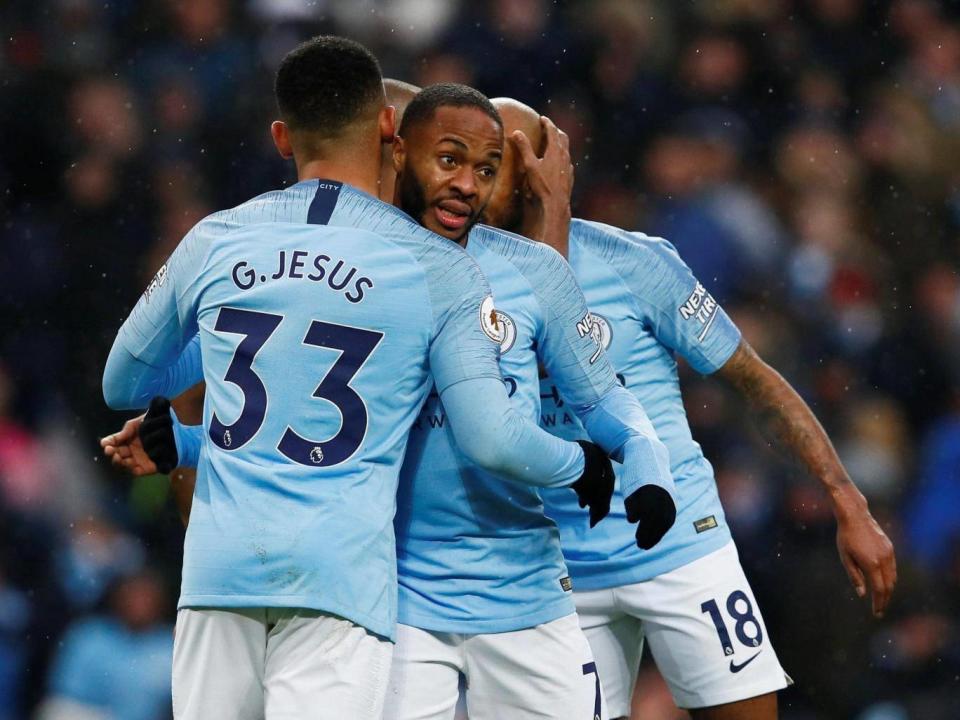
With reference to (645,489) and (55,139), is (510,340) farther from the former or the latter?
(55,139)

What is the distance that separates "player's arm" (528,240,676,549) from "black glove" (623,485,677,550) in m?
0.01

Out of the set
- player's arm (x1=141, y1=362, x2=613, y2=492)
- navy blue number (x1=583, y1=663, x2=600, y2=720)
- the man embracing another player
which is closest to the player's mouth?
player's arm (x1=141, y1=362, x2=613, y2=492)

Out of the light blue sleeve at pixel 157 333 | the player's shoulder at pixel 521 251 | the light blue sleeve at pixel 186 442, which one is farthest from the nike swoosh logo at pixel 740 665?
Answer: the light blue sleeve at pixel 157 333

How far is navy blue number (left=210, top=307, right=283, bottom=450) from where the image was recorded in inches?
95.9

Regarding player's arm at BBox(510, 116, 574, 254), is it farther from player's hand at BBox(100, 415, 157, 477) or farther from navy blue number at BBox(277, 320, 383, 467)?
player's hand at BBox(100, 415, 157, 477)

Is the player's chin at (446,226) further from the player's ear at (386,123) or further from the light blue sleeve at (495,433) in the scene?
the light blue sleeve at (495,433)

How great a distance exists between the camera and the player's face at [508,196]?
130 inches

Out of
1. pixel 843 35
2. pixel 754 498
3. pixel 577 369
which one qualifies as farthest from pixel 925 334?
pixel 577 369

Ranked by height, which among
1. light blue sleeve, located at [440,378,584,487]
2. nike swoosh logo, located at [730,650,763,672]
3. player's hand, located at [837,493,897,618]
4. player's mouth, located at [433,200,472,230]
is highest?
player's mouth, located at [433,200,472,230]

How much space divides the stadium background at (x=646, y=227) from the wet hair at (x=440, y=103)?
321 centimetres

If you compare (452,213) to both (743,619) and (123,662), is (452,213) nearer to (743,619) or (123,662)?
(743,619)

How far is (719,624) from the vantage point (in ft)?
11.0

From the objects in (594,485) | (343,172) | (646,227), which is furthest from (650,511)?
(646,227)

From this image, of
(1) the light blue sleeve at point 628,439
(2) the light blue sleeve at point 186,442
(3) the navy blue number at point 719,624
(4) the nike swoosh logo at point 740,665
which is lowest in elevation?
(4) the nike swoosh logo at point 740,665
